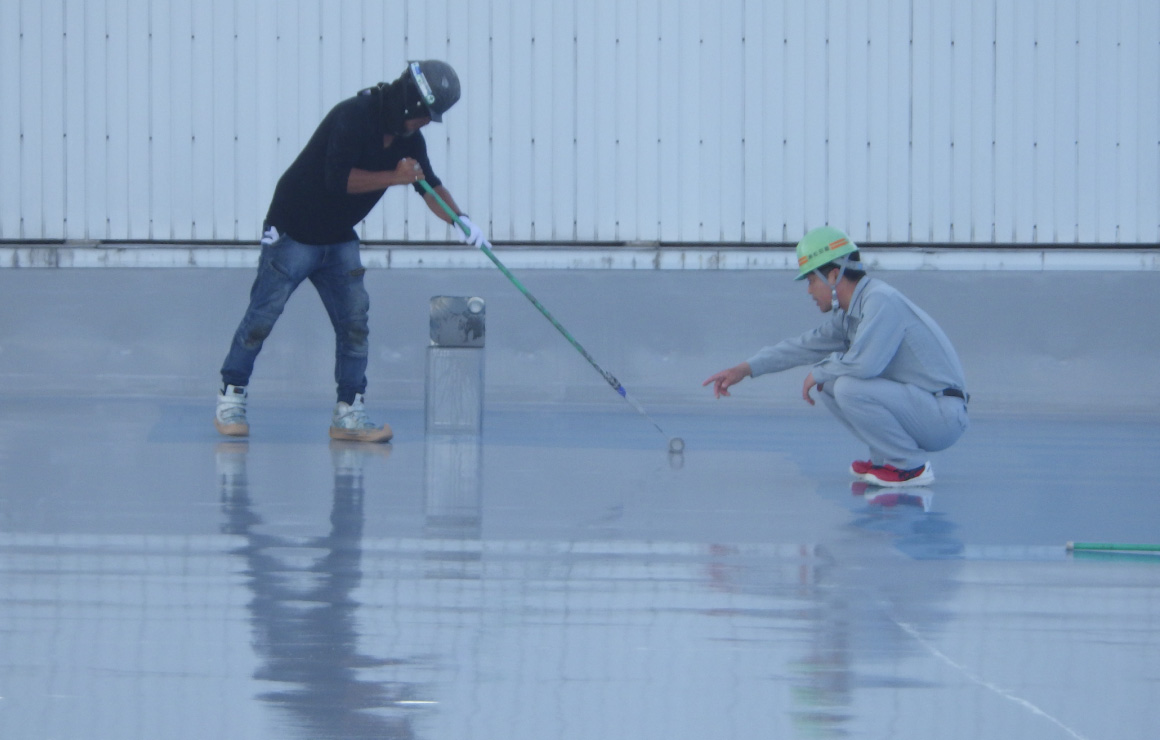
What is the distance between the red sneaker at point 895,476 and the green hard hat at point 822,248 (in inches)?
30.5

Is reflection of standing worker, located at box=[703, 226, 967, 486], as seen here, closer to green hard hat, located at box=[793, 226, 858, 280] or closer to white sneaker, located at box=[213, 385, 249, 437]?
green hard hat, located at box=[793, 226, 858, 280]

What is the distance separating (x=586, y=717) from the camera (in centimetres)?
220

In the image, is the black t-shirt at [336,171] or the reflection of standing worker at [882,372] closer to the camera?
the reflection of standing worker at [882,372]

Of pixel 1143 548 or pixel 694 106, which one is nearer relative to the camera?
pixel 1143 548

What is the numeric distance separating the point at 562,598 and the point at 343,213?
3.21m

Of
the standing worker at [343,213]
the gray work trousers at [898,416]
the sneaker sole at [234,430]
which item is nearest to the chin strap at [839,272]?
the gray work trousers at [898,416]

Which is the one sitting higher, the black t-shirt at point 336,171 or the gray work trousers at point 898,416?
the black t-shirt at point 336,171

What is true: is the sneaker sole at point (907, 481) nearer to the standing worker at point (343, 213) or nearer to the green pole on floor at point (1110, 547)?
the green pole on floor at point (1110, 547)

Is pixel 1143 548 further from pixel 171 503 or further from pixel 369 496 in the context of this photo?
pixel 171 503

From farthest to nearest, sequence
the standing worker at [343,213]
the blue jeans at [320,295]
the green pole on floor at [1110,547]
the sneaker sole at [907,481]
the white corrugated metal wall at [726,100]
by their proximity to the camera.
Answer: the white corrugated metal wall at [726,100] → the blue jeans at [320,295] → the standing worker at [343,213] → the sneaker sole at [907,481] → the green pole on floor at [1110,547]

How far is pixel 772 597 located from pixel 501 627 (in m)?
0.66

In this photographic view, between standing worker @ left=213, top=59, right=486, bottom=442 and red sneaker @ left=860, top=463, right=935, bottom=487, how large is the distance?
2.10 metres

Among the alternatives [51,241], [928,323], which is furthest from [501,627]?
[51,241]

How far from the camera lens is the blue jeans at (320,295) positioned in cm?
586
